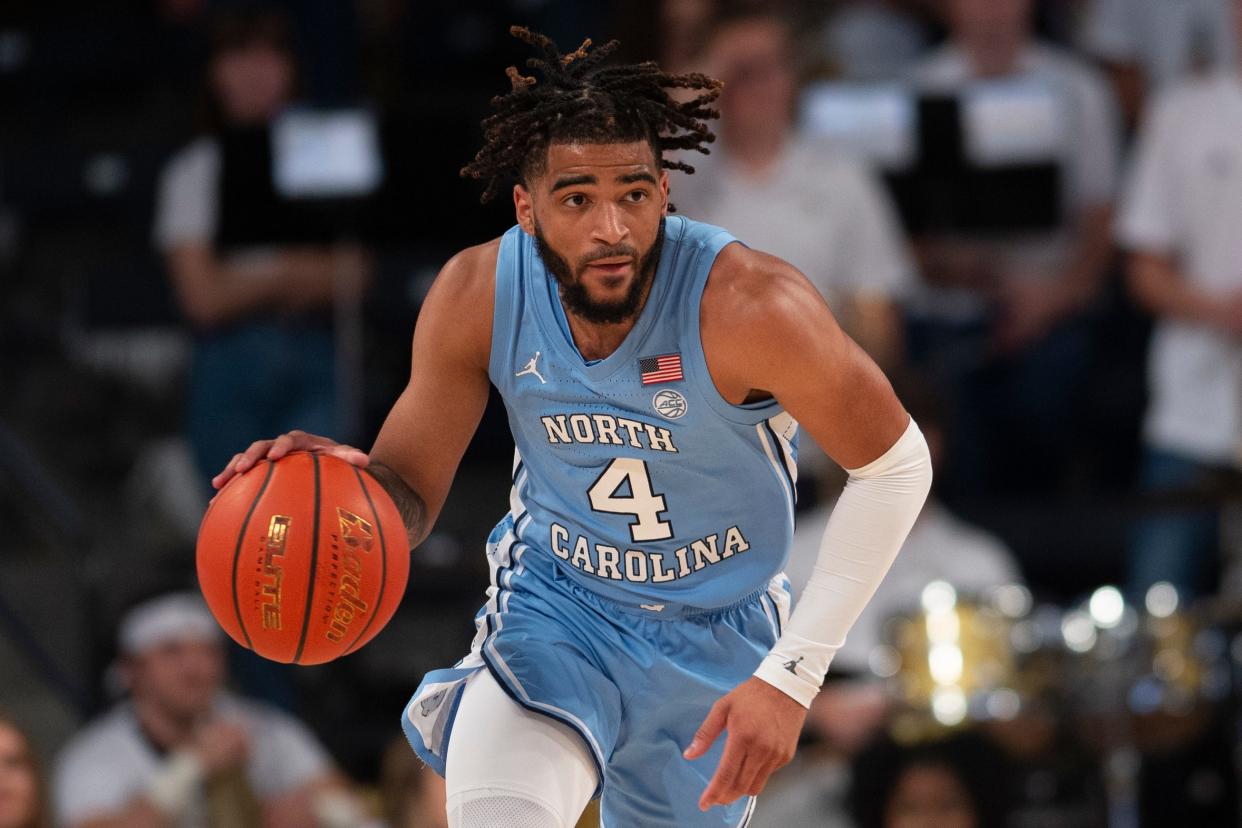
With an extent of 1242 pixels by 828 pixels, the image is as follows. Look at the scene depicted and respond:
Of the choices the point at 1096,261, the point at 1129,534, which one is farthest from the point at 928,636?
the point at 1096,261

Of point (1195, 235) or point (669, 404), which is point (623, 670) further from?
point (1195, 235)

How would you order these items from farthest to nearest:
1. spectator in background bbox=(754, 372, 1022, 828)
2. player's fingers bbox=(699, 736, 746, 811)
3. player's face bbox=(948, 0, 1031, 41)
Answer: player's face bbox=(948, 0, 1031, 41) → spectator in background bbox=(754, 372, 1022, 828) → player's fingers bbox=(699, 736, 746, 811)

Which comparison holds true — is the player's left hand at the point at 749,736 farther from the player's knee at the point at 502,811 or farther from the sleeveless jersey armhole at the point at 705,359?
the sleeveless jersey armhole at the point at 705,359

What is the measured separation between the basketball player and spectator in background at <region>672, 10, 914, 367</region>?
240 centimetres

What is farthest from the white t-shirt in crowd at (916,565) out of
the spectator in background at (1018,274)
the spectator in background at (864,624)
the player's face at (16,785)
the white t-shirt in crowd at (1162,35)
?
the player's face at (16,785)

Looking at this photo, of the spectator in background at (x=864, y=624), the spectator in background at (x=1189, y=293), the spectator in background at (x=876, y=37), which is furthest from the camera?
the spectator in background at (x=876, y=37)

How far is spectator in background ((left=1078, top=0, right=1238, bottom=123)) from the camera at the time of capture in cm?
625

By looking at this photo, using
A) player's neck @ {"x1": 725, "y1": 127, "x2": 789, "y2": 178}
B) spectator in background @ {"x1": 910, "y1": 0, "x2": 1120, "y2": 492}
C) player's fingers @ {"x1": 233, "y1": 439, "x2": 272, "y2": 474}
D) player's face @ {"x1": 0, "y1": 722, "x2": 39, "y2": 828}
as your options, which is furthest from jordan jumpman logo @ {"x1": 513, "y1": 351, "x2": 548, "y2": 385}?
spectator in background @ {"x1": 910, "y1": 0, "x2": 1120, "y2": 492}

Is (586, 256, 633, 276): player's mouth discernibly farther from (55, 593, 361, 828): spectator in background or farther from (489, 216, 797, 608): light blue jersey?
(55, 593, 361, 828): spectator in background

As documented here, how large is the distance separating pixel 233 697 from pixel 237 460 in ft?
9.04

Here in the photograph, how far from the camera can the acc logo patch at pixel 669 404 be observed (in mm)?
3297

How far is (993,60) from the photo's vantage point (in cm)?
640

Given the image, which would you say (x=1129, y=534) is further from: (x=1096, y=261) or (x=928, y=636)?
(x=928, y=636)

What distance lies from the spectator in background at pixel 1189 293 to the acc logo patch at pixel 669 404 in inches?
114
